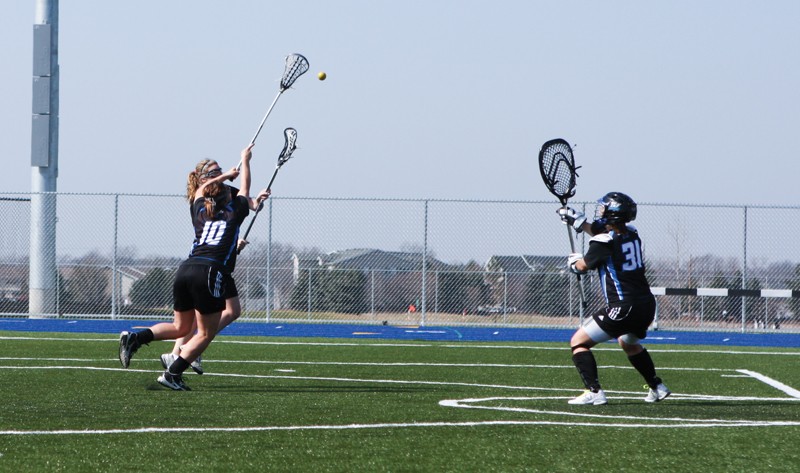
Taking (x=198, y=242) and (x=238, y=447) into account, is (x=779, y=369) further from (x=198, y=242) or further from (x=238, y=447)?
(x=238, y=447)

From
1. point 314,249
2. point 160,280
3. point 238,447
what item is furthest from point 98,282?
point 238,447

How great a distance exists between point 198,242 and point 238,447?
3.67m

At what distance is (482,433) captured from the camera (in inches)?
257

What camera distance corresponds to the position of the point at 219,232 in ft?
30.2

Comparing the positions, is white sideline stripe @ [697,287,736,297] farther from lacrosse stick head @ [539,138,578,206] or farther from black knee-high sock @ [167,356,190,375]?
black knee-high sock @ [167,356,190,375]

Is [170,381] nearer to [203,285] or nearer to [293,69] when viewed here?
[203,285]

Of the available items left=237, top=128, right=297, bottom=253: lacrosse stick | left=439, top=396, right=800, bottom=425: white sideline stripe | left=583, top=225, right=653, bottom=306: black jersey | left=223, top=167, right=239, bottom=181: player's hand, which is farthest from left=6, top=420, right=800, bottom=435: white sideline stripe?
left=237, top=128, right=297, bottom=253: lacrosse stick

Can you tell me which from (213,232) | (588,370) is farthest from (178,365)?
(588,370)

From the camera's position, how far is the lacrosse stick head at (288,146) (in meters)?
12.6

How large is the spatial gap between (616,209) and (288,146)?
16.5ft

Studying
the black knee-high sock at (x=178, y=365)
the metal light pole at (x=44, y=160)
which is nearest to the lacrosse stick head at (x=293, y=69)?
the black knee-high sock at (x=178, y=365)

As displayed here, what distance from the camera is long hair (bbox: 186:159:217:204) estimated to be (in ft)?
31.6

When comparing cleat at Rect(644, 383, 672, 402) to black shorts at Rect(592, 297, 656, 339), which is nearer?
black shorts at Rect(592, 297, 656, 339)

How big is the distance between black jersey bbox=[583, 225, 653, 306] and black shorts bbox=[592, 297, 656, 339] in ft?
0.13
